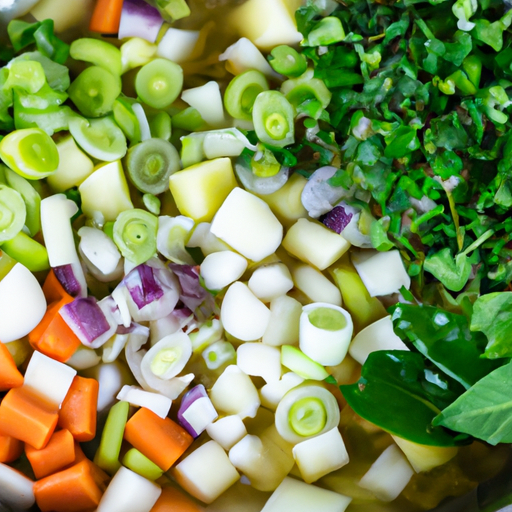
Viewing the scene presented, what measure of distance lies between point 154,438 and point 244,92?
0.69m

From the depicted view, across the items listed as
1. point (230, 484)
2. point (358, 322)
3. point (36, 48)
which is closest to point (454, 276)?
point (358, 322)

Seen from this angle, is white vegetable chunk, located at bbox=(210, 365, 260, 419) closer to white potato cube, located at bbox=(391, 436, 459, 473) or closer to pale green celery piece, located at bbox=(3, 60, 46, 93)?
white potato cube, located at bbox=(391, 436, 459, 473)

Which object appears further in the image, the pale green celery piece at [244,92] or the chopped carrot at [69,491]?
the pale green celery piece at [244,92]

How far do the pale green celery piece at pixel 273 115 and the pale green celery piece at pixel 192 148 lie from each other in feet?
0.39

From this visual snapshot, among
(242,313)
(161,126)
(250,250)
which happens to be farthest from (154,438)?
(161,126)

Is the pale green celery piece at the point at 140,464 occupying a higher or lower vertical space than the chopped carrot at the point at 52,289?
lower

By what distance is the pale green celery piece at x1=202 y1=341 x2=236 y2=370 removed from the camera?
42.7 inches

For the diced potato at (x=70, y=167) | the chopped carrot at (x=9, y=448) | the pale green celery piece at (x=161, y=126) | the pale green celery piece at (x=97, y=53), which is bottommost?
the chopped carrot at (x=9, y=448)

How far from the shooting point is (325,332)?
3.30 feet

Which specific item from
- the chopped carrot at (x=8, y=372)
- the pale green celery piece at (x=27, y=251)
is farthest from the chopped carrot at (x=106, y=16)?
the chopped carrot at (x=8, y=372)

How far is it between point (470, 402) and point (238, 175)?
1.94 ft

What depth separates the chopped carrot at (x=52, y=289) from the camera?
1.04 metres

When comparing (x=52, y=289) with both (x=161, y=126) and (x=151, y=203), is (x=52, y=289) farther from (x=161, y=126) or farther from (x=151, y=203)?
(x=161, y=126)

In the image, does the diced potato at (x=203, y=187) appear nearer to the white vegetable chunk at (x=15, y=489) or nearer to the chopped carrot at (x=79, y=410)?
the chopped carrot at (x=79, y=410)
